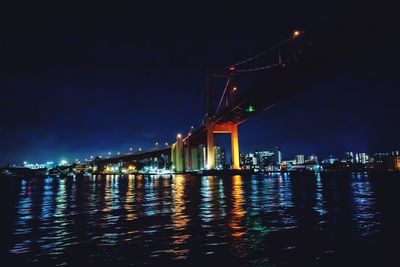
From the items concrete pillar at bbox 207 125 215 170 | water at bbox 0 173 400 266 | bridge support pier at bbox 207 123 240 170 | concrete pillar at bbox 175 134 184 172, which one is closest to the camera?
water at bbox 0 173 400 266

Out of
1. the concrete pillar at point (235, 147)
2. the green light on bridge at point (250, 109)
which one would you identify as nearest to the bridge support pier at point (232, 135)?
the concrete pillar at point (235, 147)

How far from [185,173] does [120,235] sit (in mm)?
71876

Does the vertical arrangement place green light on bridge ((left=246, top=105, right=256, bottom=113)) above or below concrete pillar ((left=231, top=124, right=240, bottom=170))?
above

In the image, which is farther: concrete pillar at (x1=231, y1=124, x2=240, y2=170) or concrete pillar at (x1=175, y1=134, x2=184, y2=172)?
concrete pillar at (x1=175, y1=134, x2=184, y2=172)

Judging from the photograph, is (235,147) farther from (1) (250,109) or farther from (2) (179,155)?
(2) (179,155)

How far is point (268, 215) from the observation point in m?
10.6

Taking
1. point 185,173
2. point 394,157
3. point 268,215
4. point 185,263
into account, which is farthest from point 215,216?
point 394,157

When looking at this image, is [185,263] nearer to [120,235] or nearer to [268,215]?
[120,235]

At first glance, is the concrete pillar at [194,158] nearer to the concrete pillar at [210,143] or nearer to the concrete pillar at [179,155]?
the concrete pillar at [179,155]

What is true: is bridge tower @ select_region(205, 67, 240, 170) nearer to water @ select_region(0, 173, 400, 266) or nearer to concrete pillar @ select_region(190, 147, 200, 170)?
concrete pillar @ select_region(190, 147, 200, 170)

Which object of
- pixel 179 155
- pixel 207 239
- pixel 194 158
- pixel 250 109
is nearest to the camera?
pixel 207 239

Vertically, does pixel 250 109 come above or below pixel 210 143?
above

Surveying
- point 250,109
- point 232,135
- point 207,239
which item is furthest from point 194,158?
point 207,239

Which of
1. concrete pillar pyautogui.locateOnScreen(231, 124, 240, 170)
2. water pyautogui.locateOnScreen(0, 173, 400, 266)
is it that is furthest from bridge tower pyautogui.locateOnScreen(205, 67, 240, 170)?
water pyautogui.locateOnScreen(0, 173, 400, 266)
